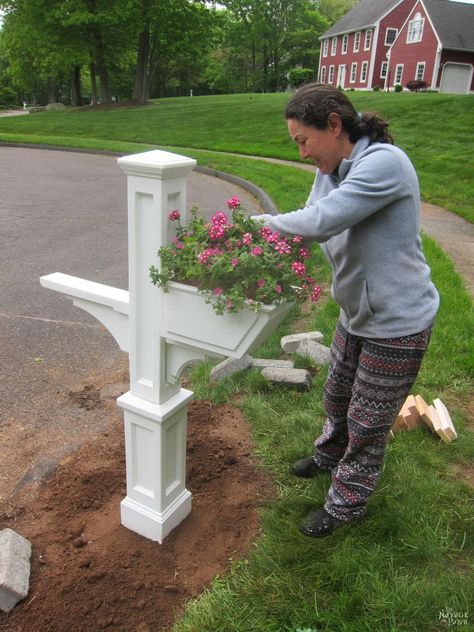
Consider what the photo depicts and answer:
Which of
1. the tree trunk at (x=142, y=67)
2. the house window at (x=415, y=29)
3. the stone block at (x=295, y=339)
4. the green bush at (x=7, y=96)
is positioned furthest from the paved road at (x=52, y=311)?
the green bush at (x=7, y=96)

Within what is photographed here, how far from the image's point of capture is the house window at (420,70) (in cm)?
3397

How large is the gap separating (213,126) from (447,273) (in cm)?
1509

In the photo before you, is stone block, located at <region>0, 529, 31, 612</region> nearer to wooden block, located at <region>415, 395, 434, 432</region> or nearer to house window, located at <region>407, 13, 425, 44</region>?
wooden block, located at <region>415, 395, 434, 432</region>

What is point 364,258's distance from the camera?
1837mm

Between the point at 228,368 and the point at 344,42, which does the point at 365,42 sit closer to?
the point at 344,42

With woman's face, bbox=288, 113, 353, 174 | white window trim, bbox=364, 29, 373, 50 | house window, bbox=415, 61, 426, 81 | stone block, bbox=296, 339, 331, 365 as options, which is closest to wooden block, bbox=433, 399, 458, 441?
stone block, bbox=296, 339, 331, 365

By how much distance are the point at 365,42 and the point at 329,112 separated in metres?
42.9

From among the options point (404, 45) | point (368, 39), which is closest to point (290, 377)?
point (404, 45)

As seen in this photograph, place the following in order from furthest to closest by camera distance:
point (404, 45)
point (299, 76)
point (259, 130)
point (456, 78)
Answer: point (299, 76) → point (404, 45) → point (456, 78) → point (259, 130)

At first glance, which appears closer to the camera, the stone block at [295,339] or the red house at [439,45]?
the stone block at [295,339]

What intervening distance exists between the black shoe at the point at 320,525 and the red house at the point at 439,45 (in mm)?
35718

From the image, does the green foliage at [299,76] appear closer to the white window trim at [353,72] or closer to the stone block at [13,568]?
the white window trim at [353,72]

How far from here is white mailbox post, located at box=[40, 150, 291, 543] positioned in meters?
1.74

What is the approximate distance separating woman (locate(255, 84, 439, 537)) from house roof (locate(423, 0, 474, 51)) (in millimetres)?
35588
